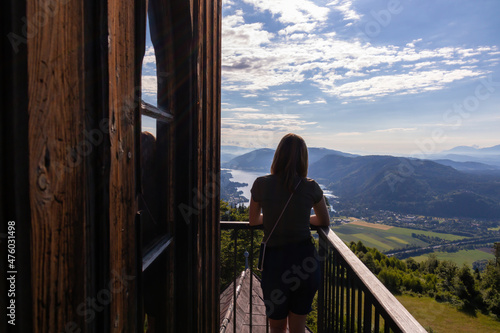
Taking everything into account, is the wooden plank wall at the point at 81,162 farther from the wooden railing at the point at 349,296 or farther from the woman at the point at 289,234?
the woman at the point at 289,234

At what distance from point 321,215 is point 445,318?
717 inches

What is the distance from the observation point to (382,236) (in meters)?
56.7

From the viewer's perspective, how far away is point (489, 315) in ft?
49.3

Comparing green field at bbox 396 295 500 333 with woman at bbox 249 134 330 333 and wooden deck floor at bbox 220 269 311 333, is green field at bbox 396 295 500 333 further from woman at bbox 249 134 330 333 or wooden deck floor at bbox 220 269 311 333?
woman at bbox 249 134 330 333

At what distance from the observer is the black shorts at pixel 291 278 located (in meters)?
2.23

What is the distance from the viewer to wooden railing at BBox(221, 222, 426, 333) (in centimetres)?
118

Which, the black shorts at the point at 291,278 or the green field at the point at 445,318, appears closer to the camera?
the black shorts at the point at 291,278

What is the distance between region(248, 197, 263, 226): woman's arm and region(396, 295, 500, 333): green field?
1638 cm

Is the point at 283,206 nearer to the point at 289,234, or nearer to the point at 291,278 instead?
the point at 289,234

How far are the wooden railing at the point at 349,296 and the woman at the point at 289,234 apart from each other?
9.0 inches

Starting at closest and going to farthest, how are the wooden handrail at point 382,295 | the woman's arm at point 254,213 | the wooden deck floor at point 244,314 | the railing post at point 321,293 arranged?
the wooden handrail at point 382,295
the woman's arm at point 254,213
the railing post at point 321,293
the wooden deck floor at point 244,314

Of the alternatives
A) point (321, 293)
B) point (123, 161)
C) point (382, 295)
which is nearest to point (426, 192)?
point (321, 293)

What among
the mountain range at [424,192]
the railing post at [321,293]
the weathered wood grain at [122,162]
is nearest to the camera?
the weathered wood grain at [122,162]

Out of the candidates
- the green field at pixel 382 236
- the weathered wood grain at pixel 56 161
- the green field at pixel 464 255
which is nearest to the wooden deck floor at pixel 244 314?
the weathered wood grain at pixel 56 161
